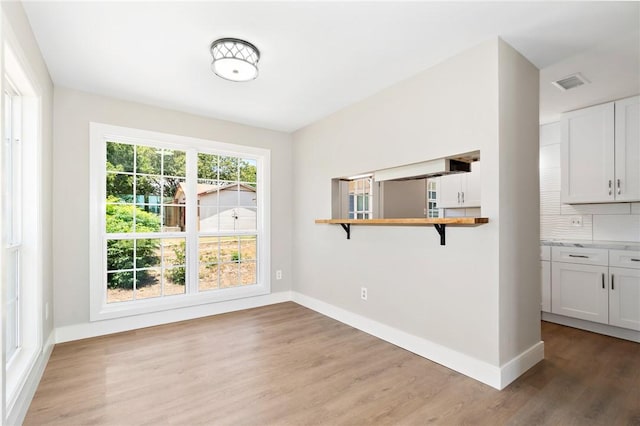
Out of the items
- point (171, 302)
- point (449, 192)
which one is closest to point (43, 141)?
point (171, 302)

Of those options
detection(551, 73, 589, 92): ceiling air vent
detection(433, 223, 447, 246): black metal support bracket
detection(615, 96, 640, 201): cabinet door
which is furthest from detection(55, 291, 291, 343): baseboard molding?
detection(615, 96, 640, 201): cabinet door

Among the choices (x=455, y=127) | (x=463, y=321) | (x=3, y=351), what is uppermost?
(x=455, y=127)

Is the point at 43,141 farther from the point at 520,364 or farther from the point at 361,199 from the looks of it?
the point at 520,364

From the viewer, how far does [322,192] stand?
12.8 ft

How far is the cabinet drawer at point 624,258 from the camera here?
2.93m

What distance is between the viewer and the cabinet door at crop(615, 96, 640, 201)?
3061 mm

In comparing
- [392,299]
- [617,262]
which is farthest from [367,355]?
[617,262]

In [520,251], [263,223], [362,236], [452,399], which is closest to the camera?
[452,399]

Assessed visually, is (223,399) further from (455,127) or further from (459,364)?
(455,127)

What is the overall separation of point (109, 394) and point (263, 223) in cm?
250

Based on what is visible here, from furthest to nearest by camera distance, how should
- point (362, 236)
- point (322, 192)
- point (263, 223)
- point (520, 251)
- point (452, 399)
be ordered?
point (263, 223) → point (322, 192) → point (362, 236) → point (520, 251) → point (452, 399)

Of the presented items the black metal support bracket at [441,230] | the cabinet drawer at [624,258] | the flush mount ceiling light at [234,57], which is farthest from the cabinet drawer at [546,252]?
the flush mount ceiling light at [234,57]

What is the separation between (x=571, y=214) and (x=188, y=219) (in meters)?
4.56

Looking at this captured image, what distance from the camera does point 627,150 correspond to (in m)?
3.11
